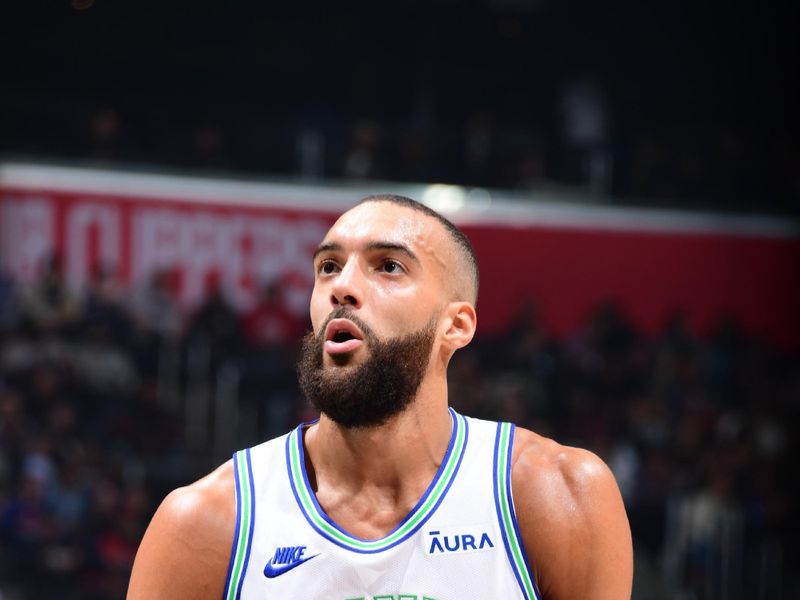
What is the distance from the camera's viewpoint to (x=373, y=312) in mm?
2396

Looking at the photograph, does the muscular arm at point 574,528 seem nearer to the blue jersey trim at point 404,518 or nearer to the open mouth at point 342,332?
the blue jersey trim at point 404,518

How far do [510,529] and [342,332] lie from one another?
562 millimetres

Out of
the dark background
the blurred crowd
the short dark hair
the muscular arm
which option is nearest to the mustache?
the short dark hair

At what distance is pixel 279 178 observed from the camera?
34.9 ft

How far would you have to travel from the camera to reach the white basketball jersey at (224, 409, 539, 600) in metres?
2.31

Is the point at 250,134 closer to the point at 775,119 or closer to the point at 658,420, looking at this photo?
the point at 658,420

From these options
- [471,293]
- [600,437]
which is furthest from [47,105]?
[471,293]

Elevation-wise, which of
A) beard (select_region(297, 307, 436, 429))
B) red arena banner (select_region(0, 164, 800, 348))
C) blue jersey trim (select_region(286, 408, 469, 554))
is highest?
beard (select_region(297, 307, 436, 429))

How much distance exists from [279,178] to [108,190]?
162 centimetres

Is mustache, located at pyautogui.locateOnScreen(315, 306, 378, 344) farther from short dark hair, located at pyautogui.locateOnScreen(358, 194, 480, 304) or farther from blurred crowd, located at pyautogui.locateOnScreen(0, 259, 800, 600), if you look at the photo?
blurred crowd, located at pyautogui.locateOnScreen(0, 259, 800, 600)

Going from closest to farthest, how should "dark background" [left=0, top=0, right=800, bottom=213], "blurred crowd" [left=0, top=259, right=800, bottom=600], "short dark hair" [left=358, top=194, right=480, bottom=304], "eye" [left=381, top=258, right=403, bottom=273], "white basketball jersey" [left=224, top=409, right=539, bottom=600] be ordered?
"white basketball jersey" [left=224, top=409, right=539, bottom=600]
"eye" [left=381, top=258, right=403, bottom=273]
"short dark hair" [left=358, top=194, right=480, bottom=304]
"blurred crowd" [left=0, top=259, right=800, bottom=600]
"dark background" [left=0, top=0, right=800, bottom=213]

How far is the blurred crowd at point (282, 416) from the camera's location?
8344 millimetres

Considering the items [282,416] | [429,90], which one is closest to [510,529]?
[282,416]

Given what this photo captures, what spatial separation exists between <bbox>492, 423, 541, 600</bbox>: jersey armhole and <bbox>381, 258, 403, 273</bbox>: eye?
1.58 feet
